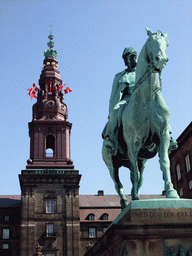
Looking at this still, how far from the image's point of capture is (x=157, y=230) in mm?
5945

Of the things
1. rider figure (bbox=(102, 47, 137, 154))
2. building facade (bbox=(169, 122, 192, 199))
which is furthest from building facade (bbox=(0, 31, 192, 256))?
rider figure (bbox=(102, 47, 137, 154))

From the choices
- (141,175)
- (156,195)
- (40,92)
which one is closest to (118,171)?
(141,175)

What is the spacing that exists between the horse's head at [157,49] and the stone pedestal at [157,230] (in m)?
2.31

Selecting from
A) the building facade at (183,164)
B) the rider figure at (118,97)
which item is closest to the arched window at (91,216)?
the building facade at (183,164)

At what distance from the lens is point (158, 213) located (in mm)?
6133

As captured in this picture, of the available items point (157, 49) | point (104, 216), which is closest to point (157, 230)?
point (157, 49)

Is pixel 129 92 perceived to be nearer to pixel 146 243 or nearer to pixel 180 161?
pixel 146 243

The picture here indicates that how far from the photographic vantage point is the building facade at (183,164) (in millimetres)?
44875

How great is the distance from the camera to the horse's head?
688cm

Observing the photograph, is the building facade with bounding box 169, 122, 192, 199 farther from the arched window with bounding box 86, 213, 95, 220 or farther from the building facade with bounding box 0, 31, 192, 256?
the arched window with bounding box 86, 213, 95, 220

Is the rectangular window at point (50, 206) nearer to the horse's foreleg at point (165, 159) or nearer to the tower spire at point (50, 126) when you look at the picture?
the tower spire at point (50, 126)

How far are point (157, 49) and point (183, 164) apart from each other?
41.4 meters

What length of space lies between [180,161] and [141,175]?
40653 mm

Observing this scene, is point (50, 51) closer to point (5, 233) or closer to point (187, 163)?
point (5, 233)
